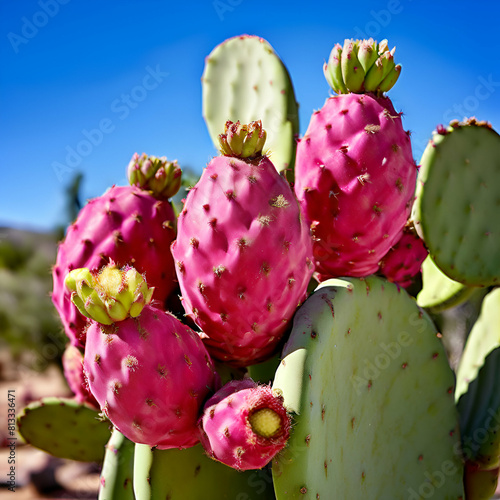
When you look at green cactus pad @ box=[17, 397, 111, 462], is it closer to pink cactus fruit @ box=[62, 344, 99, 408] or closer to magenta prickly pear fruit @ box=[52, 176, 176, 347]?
pink cactus fruit @ box=[62, 344, 99, 408]

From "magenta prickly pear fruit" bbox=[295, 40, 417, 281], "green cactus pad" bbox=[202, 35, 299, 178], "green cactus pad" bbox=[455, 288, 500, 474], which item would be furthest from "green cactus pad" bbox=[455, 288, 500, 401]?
"green cactus pad" bbox=[202, 35, 299, 178]

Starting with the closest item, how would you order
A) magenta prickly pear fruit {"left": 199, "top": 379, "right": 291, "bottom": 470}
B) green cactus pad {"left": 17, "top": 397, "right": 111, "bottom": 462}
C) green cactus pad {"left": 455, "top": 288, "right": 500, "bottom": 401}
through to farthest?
1. magenta prickly pear fruit {"left": 199, "top": 379, "right": 291, "bottom": 470}
2. green cactus pad {"left": 455, "top": 288, "right": 500, "bottom": 401}
3. green cactus pad {"left": 17, "top": 397, "right": 111, "bottom": 462}

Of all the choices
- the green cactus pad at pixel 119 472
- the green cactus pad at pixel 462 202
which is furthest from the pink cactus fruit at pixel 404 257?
the green cactus pad at pixel 119 472

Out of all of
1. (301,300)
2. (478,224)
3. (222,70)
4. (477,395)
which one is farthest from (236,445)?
(222,70)

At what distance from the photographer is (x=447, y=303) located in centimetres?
158

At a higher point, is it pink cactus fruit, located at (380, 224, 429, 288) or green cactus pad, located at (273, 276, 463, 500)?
pink cactus fruit, located at (380, 224, 429, 288)

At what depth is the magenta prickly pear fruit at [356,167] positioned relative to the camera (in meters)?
1.08

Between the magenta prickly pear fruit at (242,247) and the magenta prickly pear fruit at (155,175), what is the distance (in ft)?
1.13

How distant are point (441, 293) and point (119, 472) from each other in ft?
3.37

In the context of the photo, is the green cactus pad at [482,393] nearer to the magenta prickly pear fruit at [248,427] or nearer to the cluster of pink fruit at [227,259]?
the cluster of pink fruit at [227,259]

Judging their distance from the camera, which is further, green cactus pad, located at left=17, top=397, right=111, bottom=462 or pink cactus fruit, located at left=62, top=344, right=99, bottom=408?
green cactus pad, located at left=17, top=397, right=111, bottom=462

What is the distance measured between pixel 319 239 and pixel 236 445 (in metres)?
0.50

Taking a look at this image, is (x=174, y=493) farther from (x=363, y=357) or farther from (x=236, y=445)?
(x=363, y=357)

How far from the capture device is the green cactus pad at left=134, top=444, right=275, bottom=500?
991 millimetres
